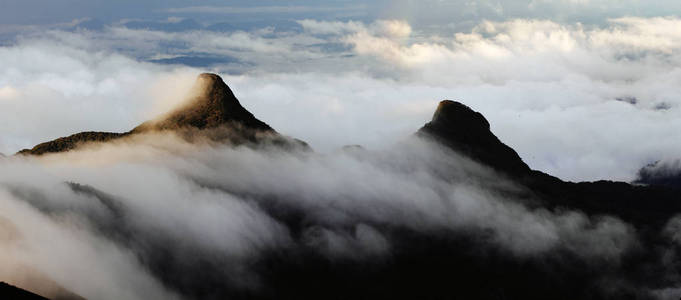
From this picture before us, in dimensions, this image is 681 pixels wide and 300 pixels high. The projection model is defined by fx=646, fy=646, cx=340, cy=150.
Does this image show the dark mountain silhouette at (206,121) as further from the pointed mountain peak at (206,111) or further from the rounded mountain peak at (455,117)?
the rounded mountain peak at (455,117)

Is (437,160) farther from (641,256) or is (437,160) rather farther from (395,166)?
(641,256)

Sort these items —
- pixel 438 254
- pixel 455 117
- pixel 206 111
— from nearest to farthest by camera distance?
pixel 438 254 < pixel 206 111 < pixel 455 117

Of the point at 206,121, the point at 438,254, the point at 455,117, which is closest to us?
the point at 438,254

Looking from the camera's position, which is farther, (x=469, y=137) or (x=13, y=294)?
(x=469, y=137)

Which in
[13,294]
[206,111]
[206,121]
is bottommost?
[13,294]

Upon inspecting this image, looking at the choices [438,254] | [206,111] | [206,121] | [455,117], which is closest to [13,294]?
[438,254]

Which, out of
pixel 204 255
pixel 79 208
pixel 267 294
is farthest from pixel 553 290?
pixel 79 208

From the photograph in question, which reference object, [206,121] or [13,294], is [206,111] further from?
[13,294]
